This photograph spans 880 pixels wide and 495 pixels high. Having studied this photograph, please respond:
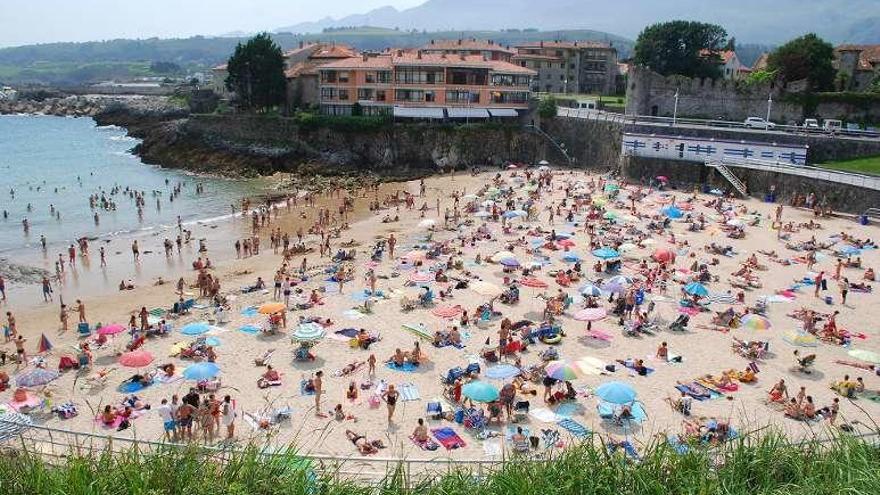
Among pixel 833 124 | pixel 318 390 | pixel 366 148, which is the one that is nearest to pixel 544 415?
pixel 318 390

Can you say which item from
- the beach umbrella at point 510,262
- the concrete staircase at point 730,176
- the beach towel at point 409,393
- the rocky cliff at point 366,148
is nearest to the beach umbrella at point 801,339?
the beach umbrella at point 510,262

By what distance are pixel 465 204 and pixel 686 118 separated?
23175mm

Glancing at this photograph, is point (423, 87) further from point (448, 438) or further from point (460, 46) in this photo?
point (448, 438)

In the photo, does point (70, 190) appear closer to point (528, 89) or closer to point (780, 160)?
point (528, 89)

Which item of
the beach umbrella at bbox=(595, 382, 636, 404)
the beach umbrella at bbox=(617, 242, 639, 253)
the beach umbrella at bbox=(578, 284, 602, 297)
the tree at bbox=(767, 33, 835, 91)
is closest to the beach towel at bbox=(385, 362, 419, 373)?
the beach umbrella at bbox=(595, 382, 636, 404)

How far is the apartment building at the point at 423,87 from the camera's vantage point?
5644 cm

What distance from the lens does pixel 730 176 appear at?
1657 inches

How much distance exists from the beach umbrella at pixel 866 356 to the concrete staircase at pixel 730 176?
23.5 meters

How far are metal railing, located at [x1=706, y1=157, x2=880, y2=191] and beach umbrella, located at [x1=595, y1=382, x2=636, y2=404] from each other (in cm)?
2717

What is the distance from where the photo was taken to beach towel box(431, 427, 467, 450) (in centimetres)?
1486

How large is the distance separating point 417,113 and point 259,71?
14.5 metres

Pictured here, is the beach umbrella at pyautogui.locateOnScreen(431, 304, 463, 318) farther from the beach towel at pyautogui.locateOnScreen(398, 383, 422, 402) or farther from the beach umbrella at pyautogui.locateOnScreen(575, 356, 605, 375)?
the beach umbrella at pyautogui.locateOnScreen(575, 356, 605, 375)

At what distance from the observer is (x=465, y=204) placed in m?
41.8

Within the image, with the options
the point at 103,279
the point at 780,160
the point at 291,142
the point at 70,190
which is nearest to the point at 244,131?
the point at 291,142
